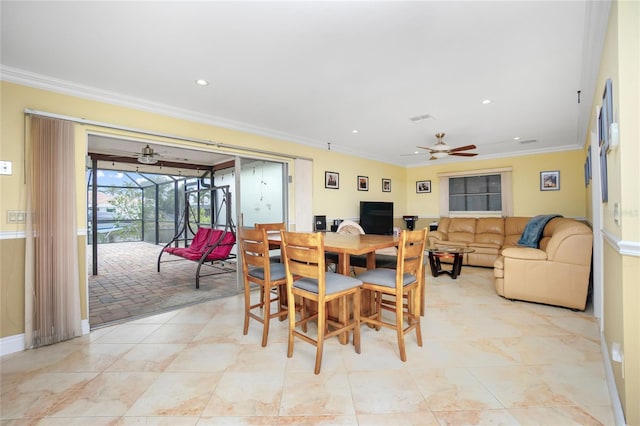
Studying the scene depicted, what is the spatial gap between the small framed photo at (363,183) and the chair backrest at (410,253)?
4007 millimetres

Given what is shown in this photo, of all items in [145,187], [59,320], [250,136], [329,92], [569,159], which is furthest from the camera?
[145,187]

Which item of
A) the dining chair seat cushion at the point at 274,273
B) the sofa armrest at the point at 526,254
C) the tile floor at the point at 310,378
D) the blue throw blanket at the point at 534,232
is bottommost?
the tile floor at the point at 310,378

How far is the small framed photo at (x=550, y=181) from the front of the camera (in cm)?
581

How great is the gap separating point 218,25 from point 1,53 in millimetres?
1840

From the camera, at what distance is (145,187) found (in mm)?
9453

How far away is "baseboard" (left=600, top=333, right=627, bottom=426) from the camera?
4.79 feet

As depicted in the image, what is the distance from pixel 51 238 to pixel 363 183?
16.9ft

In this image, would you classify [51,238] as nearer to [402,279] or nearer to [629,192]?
[402,279]

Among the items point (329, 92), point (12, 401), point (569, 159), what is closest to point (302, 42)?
point (329, 92)

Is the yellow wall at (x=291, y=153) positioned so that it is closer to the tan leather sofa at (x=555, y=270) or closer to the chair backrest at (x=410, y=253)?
the chair backrest at (x=410, y=253)

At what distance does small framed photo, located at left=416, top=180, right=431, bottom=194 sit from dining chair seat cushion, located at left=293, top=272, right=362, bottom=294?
5.86m

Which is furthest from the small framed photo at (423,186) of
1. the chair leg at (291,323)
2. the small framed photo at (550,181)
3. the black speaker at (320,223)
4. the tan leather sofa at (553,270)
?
the chair leg at (291,323)

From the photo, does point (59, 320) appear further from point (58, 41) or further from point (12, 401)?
point (58, 41)

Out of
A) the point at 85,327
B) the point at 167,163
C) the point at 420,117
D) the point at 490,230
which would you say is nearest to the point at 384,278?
the point at 420,117
